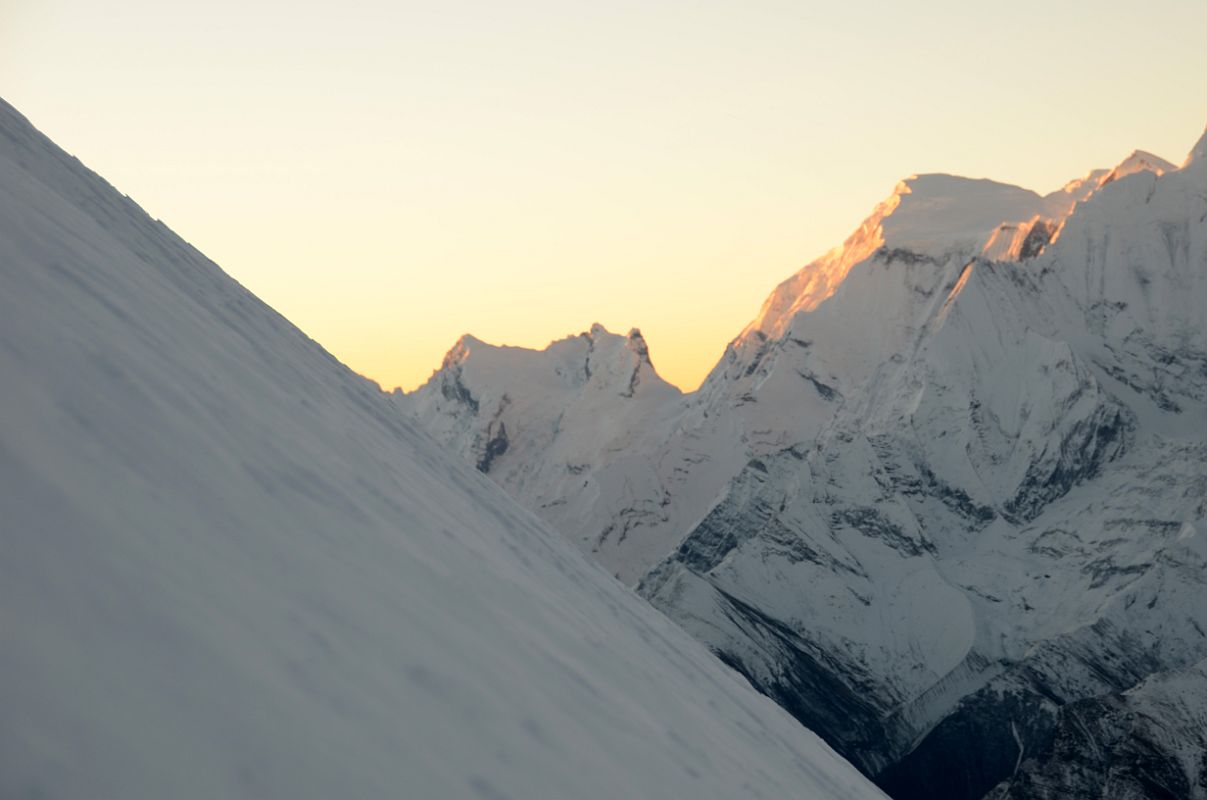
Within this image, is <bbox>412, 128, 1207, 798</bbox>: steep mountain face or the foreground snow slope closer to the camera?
the foreground snow slope

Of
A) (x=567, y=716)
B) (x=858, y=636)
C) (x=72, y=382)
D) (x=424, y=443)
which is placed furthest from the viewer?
(x=858, y=636)

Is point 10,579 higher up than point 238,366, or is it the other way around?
point 238,366

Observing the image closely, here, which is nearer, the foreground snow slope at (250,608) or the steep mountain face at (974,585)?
the foreground snow slope at (250,608)

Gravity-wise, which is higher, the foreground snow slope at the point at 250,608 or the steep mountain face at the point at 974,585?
the steep mountain face at the point at 974,585

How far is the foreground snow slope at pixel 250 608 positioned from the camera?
15.7 feet

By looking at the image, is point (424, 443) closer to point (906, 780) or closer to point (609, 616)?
point (609, 616)

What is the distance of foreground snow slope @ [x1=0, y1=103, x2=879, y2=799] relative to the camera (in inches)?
188

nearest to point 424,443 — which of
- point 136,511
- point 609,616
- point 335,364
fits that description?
point 335,364

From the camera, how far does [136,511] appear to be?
591 cm

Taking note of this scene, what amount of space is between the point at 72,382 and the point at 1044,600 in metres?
178

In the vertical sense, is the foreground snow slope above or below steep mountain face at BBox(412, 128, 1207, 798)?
below

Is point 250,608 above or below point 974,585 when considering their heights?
below

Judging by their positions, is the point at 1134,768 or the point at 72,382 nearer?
the point at 72,382

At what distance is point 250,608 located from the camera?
19.1 feet
